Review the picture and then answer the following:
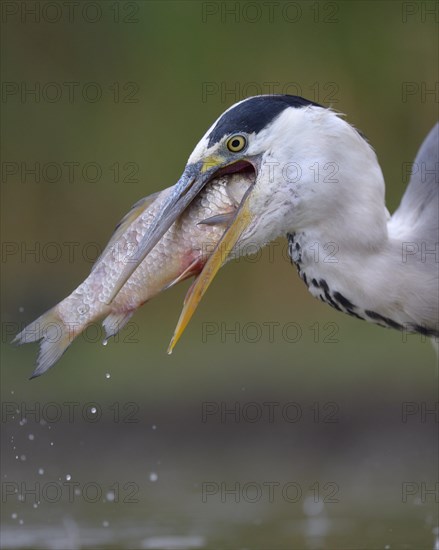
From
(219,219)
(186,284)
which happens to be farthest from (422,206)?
(186,284)

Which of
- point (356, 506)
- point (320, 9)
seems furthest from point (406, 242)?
point (320, 9)

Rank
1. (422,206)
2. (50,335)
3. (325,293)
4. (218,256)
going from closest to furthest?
1. (50,335)
2. (218,256)
3. (325,293)
4. (422,206)

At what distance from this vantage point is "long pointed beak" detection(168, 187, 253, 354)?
4.01 metres

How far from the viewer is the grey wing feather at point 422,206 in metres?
4.41

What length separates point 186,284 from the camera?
859cm

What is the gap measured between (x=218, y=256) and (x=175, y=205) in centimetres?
21

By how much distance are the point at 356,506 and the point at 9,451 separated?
1.80m

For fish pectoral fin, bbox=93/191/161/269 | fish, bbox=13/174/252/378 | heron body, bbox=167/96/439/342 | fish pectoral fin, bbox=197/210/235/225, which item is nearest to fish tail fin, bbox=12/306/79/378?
fish, bbox=13/174/252/378

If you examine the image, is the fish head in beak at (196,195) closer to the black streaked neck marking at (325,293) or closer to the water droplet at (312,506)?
the black streaked neck marking at (325,293)

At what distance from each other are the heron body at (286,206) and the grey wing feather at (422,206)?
277 mm

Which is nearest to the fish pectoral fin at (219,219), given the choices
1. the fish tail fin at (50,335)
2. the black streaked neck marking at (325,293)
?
the black streaked neck marking at (325,293)

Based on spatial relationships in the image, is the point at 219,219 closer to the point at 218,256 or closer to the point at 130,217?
the point at 218,256

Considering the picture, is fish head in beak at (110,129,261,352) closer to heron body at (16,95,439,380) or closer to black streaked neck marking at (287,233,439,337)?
heron body at (16,95,439,380)

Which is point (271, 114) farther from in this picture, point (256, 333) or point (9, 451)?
point (256, 333)
